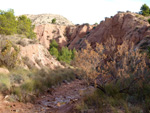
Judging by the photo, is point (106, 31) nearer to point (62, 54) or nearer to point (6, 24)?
point (62, 54)

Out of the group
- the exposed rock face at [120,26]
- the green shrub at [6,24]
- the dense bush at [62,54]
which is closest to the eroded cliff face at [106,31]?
the exposed rock face at [120,26]

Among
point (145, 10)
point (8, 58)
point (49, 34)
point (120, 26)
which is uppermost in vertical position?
point (145, 10)

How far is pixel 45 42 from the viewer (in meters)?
53.1

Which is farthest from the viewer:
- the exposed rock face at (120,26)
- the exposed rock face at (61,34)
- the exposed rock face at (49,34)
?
the exposed rock face at (49,34)

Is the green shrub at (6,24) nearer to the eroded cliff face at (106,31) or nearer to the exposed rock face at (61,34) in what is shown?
the eroded cliff face at (106,31)

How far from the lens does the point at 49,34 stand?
188 ft

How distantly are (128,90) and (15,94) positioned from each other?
5.82m

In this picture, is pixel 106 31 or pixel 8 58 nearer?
pixel 8 58

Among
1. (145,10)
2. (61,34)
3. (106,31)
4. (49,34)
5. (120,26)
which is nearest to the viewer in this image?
(120,26)

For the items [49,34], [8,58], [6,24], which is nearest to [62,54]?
[6,24]

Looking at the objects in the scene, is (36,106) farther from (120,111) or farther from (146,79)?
Result: (146,79)

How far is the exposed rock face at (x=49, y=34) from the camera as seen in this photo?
53850 mm

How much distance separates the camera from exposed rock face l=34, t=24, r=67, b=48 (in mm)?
53850

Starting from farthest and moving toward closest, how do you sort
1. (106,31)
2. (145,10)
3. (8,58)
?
(145,10), (106,31), (8,58)
